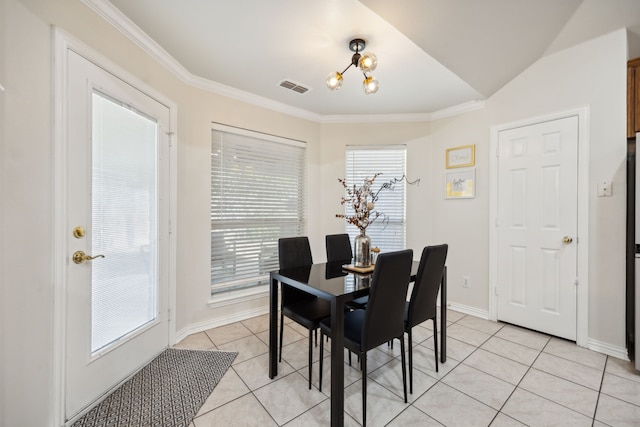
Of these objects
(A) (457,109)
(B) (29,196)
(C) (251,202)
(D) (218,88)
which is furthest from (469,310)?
(B) (29,196)

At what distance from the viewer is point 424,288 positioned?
190 centimetres

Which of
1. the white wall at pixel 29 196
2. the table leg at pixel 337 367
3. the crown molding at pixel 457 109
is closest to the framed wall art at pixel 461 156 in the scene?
the crown molding at pixel 457 109

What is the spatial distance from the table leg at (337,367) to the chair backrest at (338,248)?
1.20 m

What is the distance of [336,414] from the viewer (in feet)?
4.85

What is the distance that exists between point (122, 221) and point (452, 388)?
2600 mm

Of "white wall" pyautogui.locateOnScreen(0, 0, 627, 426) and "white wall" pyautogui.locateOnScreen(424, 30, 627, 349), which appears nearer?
"white wall" pyautogui.locateOnScreen(0, 0, 627, 426)

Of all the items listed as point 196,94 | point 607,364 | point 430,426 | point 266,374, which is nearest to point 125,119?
point 196,94

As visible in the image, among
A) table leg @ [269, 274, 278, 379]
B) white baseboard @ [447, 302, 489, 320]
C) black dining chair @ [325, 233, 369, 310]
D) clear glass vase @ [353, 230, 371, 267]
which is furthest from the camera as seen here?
white baseboard @ [447, 302, 489, 320]

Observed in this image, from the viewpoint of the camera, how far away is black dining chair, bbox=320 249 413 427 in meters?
1.51

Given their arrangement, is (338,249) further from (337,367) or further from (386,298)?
(337,367)

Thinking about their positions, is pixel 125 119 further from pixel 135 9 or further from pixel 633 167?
pixel 633 167

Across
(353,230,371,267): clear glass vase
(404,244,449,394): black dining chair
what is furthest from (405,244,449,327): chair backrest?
(353,230,371,267): clear glass vase

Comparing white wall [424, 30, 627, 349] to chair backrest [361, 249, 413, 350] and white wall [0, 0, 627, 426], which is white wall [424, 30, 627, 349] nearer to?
white wall [0, 0, 627, 426]

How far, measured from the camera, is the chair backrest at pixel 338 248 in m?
2.74
